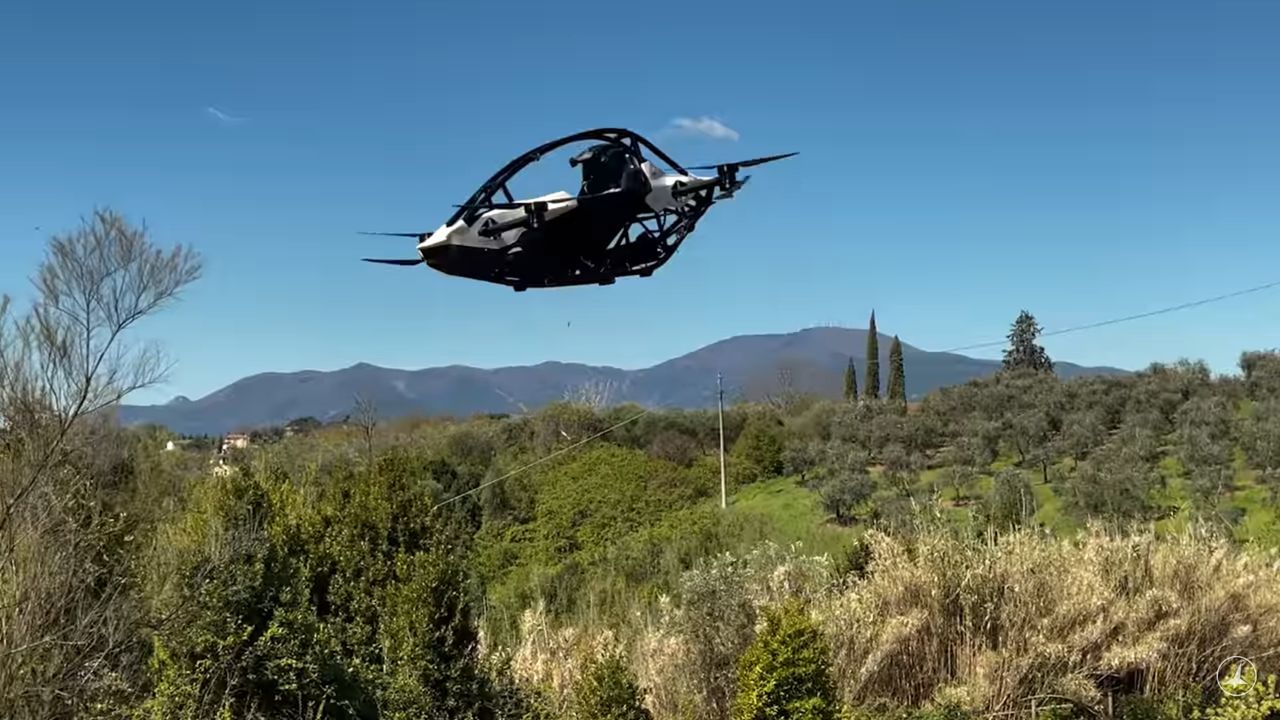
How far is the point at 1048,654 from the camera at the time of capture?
9.59 meters

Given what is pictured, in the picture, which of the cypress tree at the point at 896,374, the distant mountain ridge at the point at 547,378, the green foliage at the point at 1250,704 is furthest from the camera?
the cypress tree at the point at 896,374

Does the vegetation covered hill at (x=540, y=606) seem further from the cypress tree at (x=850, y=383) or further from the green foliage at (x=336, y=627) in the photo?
the cypress tree at (x=850, y=383)

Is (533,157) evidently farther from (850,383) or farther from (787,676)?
(850,383)

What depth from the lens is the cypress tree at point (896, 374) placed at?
112ft

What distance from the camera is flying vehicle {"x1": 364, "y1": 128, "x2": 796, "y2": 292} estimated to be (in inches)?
86.7

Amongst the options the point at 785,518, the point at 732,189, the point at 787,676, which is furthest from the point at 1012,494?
the point at 732,189

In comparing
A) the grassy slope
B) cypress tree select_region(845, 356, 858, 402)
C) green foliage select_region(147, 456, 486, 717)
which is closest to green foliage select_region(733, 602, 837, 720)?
green foliage select_region(147, 456, 486, 717)

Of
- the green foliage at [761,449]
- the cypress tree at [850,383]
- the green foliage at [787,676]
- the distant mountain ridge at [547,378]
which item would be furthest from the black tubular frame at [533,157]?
the cypress tree at [850,383]

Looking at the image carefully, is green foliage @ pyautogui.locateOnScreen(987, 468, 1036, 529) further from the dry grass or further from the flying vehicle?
the flying vehicle

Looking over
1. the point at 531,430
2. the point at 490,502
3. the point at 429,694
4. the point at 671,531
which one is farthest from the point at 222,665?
the point at 531,430

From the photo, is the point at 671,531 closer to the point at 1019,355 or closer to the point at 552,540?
the point at 552,540

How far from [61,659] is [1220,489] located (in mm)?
19847

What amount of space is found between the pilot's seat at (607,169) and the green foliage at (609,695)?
7.44m

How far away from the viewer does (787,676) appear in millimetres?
8180
